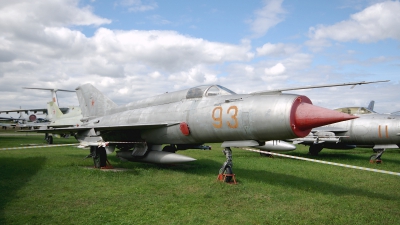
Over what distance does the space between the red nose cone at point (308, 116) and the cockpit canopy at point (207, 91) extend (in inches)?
86.1

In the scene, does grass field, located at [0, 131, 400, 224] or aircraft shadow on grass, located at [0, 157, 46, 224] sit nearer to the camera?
grass field, located at [0, 131, 400, 224]

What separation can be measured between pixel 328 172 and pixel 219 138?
4.45m

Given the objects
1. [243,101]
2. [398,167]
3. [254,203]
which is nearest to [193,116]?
[243,101]

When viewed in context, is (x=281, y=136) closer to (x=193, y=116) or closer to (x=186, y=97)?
(x=193, y=116)

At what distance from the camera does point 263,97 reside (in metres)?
6.80

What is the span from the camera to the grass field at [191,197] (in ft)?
16.0

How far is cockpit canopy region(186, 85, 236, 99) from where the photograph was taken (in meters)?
8.14

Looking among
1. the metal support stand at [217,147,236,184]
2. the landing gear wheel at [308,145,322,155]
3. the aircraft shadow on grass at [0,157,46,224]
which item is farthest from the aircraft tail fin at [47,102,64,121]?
the metal support stand at [217,147,236,184]

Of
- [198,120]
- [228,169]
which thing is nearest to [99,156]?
[198,120]

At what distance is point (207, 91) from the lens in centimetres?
834

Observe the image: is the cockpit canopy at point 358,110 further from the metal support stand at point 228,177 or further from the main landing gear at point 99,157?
the main landing gear at point 99,157

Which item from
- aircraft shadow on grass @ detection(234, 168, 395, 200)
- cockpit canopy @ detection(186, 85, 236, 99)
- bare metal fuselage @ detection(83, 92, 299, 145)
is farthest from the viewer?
cockpit canopy @ detection(186, 85, 236, 99)

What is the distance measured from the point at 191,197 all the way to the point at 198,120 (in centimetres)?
224

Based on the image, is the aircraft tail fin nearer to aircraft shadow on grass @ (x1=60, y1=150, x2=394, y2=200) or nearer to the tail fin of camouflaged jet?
the tail fin of camouflaged jet
